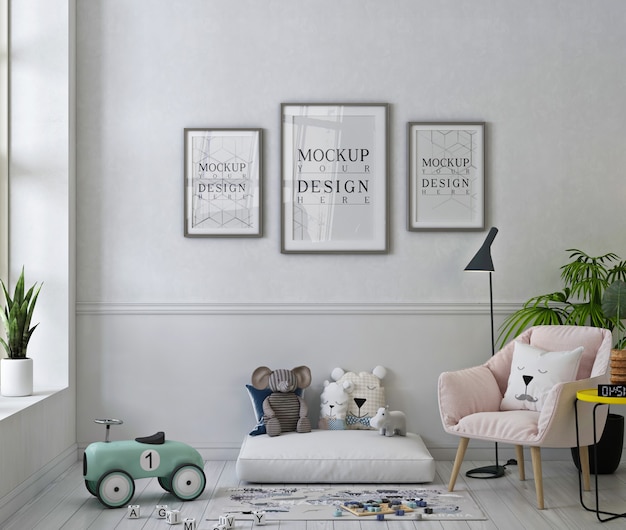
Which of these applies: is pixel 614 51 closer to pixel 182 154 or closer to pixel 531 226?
pixel 531 226

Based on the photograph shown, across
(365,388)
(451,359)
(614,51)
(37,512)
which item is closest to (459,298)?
(451,359)

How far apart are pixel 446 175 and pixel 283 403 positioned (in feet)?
5.26

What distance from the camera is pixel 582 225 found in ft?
14.0

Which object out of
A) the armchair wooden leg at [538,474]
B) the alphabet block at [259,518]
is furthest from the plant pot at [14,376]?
the armchair wooden leg at [538,474]

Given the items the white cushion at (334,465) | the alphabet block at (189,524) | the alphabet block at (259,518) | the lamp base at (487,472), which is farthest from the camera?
the lamp base at (487,472)

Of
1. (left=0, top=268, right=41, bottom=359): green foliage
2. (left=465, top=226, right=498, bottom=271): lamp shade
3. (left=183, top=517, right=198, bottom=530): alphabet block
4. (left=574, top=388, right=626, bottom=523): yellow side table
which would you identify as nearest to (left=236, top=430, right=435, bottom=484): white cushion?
(left=183, top=517, right=198, bottom=530): alphabet block

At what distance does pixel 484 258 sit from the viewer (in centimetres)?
392

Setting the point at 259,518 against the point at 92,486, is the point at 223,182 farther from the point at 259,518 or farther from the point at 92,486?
the point at 259,518

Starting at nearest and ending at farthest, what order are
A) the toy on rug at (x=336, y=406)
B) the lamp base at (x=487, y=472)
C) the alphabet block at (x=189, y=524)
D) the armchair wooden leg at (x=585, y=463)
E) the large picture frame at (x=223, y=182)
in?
the alphabet block at (x=189, y=524) → the armchair wooden leg at (x=585, y=463) → the lamp base at (x=487, y=472) → the toy on rug at (x=336, y=406) → the large picture frame at (x=223, y=182)

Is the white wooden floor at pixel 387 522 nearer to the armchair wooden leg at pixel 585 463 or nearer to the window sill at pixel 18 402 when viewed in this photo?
the armchair wooden leg at pixel 585 463

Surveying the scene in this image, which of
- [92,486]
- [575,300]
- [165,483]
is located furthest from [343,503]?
[575,300]

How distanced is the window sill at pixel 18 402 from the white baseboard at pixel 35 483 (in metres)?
0.35

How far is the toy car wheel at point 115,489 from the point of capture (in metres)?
3.31

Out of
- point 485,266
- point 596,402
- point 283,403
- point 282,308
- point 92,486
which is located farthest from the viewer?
point 282,308
